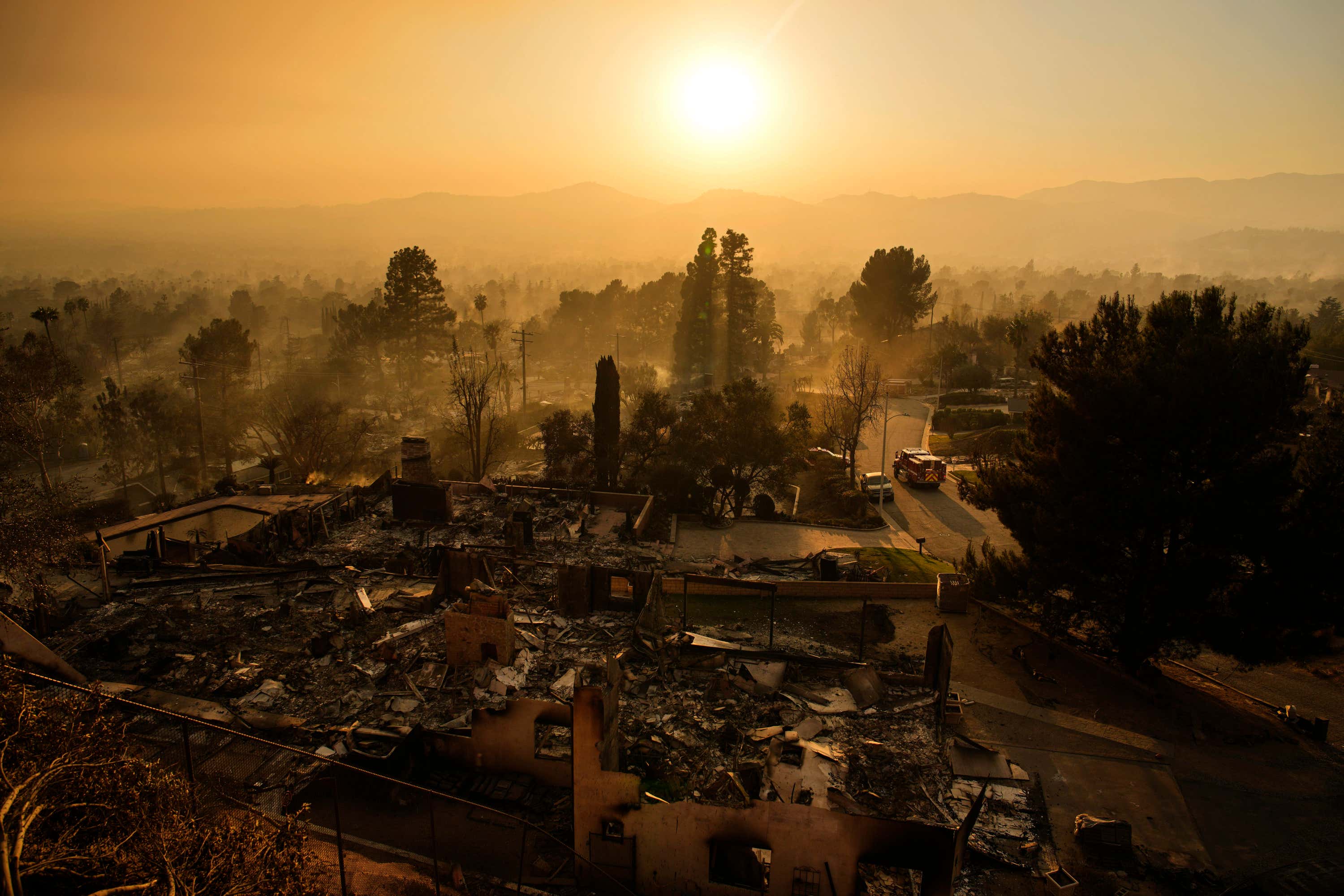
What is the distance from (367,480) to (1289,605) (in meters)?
33.0

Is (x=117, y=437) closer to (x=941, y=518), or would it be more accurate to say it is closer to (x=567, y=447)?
(x=567, y=447)

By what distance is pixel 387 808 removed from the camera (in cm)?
987

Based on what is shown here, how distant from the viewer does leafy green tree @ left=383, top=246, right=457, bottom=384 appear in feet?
A: 171

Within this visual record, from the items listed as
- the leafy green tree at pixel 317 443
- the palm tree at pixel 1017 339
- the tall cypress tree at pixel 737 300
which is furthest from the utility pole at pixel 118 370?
the palm tree at pixel 1017 339

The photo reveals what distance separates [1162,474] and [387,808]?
561 inches

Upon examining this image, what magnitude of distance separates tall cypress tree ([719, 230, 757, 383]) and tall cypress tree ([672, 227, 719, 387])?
96cm

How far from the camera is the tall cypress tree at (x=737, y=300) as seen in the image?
5269cm

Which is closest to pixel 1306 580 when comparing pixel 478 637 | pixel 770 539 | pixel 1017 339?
pixel 770 539

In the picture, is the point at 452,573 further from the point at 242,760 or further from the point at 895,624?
the point at 895,624

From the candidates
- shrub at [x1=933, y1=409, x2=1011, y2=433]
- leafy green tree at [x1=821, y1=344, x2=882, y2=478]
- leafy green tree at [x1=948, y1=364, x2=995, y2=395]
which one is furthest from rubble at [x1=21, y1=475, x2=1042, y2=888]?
leafy green tree at [x1=948, y1=364, x2=995, y2=395]

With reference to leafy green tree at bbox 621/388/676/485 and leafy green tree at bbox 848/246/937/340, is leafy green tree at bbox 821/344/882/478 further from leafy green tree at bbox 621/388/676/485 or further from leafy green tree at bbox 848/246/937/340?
leafy green tree at bbox 848/246/937/340

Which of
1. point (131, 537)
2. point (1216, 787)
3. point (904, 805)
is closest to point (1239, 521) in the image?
point (1216, 787)

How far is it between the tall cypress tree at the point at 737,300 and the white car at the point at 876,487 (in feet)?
87.9

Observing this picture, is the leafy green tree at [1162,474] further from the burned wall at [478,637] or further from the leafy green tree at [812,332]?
the leafy green tree at [812,332]
